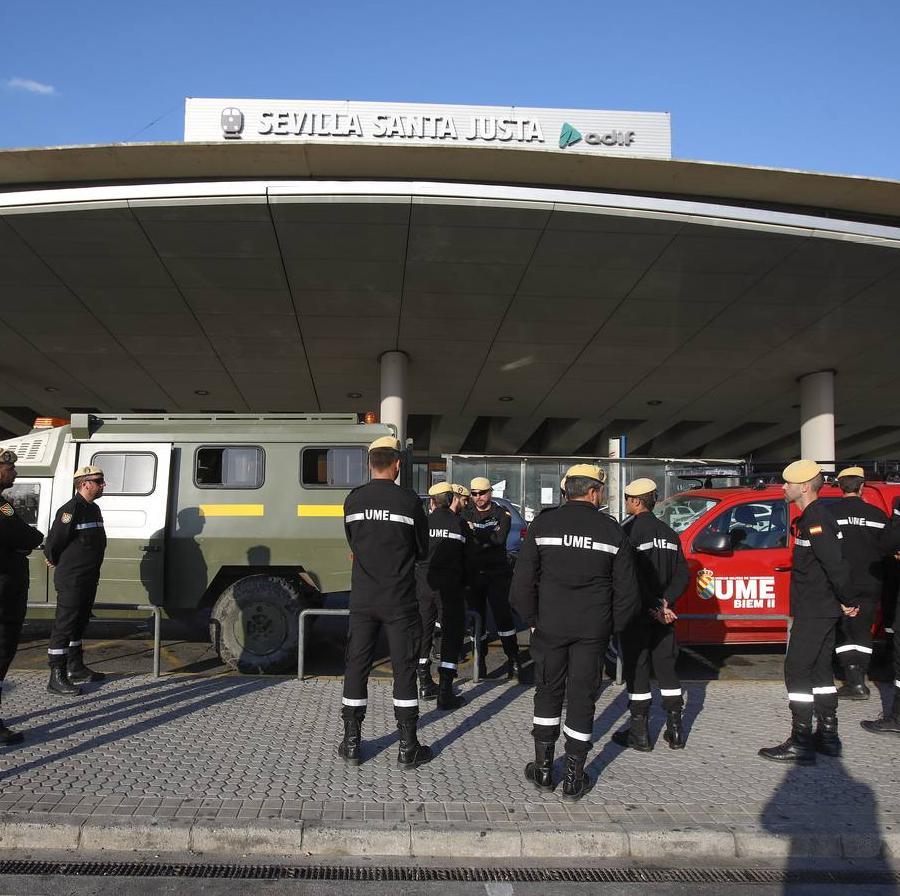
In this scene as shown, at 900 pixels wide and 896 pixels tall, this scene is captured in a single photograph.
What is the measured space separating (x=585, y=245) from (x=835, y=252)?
14.4 ft

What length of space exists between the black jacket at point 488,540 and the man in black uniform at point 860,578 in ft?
10.3

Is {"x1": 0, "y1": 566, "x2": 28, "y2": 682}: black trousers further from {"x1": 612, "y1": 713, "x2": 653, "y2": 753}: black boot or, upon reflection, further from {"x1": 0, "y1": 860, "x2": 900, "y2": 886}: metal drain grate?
{"x1": 612, "y1": 713, "x2": 653, "y2": 753}: black boot

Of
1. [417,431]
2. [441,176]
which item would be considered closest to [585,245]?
[441,176]

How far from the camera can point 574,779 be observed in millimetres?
4105

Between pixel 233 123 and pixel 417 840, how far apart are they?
12.3m

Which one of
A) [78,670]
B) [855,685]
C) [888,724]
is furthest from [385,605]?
[855,685]

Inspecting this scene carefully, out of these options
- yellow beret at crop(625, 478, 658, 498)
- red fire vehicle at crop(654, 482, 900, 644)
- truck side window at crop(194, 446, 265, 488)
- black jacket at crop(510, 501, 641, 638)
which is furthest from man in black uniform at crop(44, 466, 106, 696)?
red fire vehicle at crop(654, 482, 900, 644)

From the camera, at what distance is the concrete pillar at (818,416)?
61.5 ft

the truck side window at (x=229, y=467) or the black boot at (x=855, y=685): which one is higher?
the truck side window at (x=229, y=467)

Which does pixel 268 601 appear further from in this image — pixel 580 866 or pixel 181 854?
pixel 580 866

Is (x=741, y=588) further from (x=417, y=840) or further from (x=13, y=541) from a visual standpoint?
(x=13, y=541)

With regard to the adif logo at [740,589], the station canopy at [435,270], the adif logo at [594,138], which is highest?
the adif logo at [594,138]

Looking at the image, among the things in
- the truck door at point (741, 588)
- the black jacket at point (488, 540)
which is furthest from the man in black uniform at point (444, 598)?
the truck door at point (741, 588)

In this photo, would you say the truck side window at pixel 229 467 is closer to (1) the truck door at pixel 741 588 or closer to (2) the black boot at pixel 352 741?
(2) the black boot at pixel 352 741
